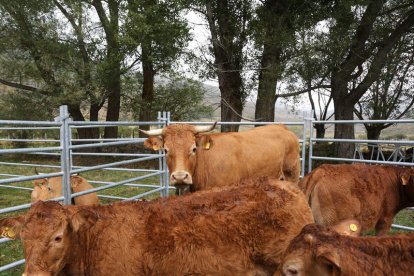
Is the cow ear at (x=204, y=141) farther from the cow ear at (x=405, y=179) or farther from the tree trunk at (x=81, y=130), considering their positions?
the tree trunk at (x=81, y=130)

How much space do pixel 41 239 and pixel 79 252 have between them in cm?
37

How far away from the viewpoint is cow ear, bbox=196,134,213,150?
17.1 feet

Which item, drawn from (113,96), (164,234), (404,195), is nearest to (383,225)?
(404,195)

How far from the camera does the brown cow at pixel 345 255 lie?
2.22m

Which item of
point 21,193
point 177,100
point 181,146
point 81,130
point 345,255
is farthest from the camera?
point 81,130

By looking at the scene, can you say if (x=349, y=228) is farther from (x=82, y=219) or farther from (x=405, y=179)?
(x=405, y=179)

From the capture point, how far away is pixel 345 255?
2.25m

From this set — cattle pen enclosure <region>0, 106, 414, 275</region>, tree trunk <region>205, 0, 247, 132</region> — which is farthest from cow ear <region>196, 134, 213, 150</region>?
tree trunk <region>205, 0, 247, 132</region>

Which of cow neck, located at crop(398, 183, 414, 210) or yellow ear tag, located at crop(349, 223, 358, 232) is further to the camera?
cow neck, located at crop(398, 183, 414, 210)

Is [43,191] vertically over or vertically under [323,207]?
under

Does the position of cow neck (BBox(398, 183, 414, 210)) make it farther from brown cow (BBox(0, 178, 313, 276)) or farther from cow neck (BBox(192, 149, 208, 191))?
cow neck (BBox(192, 149, 208, 191))

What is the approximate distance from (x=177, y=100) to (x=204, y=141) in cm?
1117

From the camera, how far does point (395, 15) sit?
12609 millimetres

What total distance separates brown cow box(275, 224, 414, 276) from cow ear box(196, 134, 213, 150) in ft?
9.59
